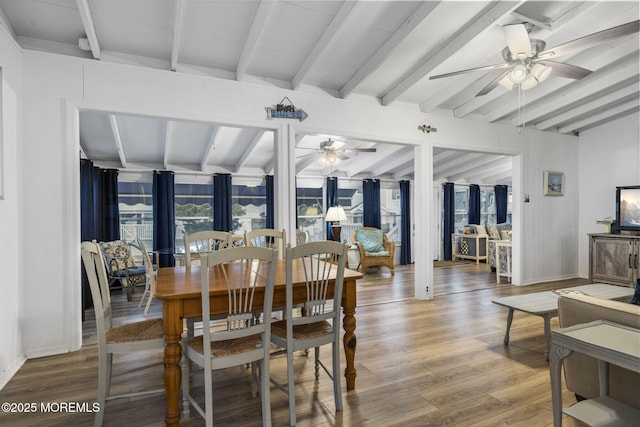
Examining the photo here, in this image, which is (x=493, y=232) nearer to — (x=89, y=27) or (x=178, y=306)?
(x=178, y=306)

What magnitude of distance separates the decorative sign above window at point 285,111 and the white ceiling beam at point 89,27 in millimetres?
1634

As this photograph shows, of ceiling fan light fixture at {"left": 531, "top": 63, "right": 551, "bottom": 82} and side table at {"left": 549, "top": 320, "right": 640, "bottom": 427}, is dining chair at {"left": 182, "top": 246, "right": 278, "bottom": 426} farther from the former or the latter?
ceiling fan light fixture at {"left": 531, "top": 63, "right": 551, "bottom": 82}

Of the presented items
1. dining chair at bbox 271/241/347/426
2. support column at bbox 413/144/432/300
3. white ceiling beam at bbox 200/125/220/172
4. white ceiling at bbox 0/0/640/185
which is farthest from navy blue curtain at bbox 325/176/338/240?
dining chair at bbox 271/241/347/426

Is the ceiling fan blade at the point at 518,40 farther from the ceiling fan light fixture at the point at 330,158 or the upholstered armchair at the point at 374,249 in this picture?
the upholstered armchair at the point at 374,249

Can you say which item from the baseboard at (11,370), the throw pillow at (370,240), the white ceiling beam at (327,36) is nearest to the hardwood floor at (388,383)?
the baseboard at (11,370)

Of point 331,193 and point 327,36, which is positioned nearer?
point 327,36

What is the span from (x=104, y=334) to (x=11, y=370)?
1388 mm

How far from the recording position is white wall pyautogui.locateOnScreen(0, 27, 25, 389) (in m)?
2.62

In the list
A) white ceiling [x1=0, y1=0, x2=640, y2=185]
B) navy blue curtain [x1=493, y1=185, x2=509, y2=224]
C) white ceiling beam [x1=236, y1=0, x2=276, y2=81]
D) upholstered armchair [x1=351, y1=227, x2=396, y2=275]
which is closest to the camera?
white ceiling beam [x1=236, y1=0, x2=276, y2=81]

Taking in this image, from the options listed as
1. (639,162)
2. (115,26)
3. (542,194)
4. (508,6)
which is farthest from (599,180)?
(115,26)

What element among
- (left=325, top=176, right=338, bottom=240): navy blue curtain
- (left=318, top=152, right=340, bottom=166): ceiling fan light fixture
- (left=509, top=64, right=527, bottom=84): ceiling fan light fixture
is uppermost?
(left=509, top=64, right=527, bottom=84): ceiling fan light fixture

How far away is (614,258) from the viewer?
543cm

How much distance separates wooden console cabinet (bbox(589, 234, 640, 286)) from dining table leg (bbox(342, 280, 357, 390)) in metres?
5.09

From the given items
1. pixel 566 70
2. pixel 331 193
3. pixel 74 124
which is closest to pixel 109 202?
pixel 74 124
